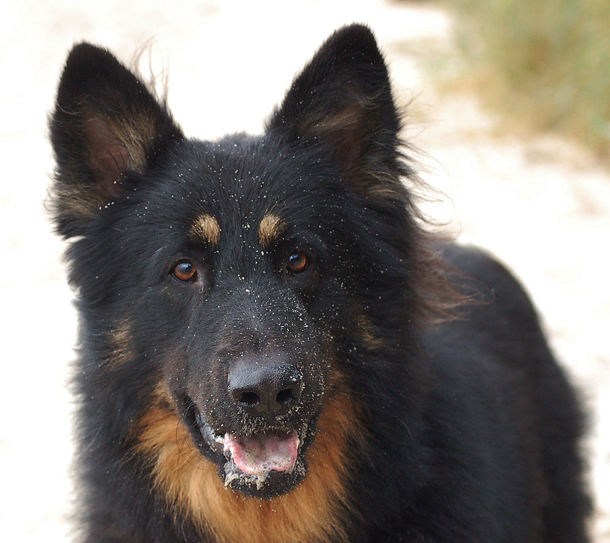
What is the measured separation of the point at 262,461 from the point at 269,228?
957mm

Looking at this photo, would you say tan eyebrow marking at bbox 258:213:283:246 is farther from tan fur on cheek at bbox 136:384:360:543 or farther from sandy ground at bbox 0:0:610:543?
sandy ground at bbox 0:0:610:543

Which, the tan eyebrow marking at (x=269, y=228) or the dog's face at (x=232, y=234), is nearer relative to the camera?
the dog's face at (x=232, y=234)

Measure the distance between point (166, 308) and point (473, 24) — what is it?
1108 cm

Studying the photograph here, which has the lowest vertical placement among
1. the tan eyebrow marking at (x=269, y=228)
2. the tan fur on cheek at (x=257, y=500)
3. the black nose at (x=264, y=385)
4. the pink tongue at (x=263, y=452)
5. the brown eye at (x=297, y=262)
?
the tan fur on cheek at (x=257, y=500)

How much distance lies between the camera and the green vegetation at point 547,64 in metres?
11.5

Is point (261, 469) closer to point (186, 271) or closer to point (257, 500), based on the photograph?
point (257, 500)

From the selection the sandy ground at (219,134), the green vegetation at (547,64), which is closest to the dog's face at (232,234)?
the sandy ground at (219,134)

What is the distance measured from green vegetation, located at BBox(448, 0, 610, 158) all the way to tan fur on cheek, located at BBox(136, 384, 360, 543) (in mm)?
8391

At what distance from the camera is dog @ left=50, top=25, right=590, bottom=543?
3807 mm

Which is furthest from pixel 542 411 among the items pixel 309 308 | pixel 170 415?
pixel 170 415

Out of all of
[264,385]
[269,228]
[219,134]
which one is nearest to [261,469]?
[264,385]

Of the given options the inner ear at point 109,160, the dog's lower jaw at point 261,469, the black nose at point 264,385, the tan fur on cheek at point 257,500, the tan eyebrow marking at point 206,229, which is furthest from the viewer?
the inner ear at point 109,160

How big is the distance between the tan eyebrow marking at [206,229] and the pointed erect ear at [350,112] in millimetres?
651

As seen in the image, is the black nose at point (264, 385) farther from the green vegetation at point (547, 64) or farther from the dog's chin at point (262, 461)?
the green vegetation at point (547, 64)
